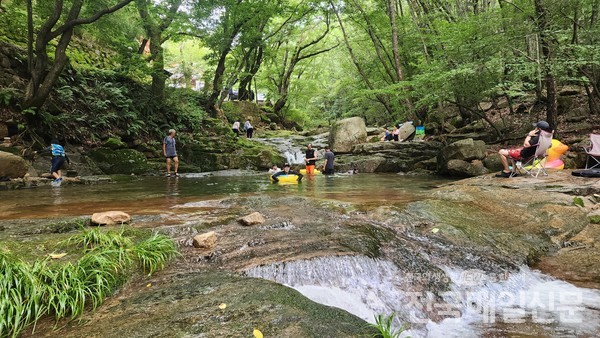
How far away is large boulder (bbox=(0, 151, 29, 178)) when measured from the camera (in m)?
8.77

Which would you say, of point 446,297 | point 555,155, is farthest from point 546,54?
point 446,297

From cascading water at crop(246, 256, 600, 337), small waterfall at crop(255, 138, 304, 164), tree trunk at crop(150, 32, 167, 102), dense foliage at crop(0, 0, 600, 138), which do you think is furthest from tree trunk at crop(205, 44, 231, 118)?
cascading water at crop(246, 256, 600, 337)

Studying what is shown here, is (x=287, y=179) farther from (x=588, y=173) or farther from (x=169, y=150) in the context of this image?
(x=588, y=173)

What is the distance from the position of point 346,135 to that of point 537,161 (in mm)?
12036

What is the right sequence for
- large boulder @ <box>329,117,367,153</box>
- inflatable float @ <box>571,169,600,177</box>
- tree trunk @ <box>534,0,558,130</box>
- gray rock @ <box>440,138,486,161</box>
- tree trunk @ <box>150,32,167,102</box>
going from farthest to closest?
large boulder @ <box>329,117,367,153</box> → tree trunk @ <box>150,32,167,102</box> → gray rock @ <box>440,138,486,161</box> → tree trunk @ <box>534,0,558,130</box> → inflatable float @ <box>571,169,600,177</box>

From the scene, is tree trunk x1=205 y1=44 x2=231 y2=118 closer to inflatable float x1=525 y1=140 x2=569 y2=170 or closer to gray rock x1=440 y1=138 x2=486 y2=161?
gray rock x1=440 y1=138 x2=486 y2=161

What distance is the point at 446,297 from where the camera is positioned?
3.55 metres

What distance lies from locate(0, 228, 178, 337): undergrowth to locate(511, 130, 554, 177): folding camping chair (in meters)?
9.04

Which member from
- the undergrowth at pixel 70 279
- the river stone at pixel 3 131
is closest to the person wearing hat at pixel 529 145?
the undergrowth at pixel 70 279

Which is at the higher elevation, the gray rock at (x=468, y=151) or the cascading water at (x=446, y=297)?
the gray rock at (x=468, y=151)

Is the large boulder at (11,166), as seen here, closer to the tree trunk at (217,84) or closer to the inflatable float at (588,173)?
the tree trunk at (217,84)

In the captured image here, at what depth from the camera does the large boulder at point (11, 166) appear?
877 cm

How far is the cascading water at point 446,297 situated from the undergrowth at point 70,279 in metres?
1.15

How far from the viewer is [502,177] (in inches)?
359
